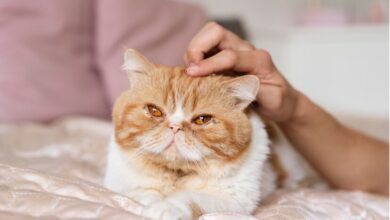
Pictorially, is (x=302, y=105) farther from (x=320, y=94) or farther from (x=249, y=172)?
(x=320, y=94)

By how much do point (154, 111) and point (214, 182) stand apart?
0.16m

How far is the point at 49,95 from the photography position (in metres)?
→ 1.84

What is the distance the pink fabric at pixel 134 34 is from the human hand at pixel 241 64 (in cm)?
87

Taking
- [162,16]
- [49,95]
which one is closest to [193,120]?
[49,95]

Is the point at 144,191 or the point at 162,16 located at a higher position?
the point at 162,16

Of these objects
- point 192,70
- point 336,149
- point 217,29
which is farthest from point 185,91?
point 336,149

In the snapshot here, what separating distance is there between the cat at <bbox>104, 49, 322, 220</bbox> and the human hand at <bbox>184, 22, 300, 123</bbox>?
0.03 meters

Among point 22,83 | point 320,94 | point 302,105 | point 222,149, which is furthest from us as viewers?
point 320,94

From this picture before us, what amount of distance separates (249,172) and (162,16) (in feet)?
3.97

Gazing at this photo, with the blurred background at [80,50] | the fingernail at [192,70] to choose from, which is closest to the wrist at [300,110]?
the fingernail at [192,70]

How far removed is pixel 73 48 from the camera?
1.93m

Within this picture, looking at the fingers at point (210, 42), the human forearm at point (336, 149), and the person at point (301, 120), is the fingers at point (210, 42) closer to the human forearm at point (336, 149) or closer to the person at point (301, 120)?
the person at point (301, 120)

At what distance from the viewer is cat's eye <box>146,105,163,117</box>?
0.89 m

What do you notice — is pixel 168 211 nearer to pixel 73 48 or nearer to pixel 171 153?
pixel 171 153
